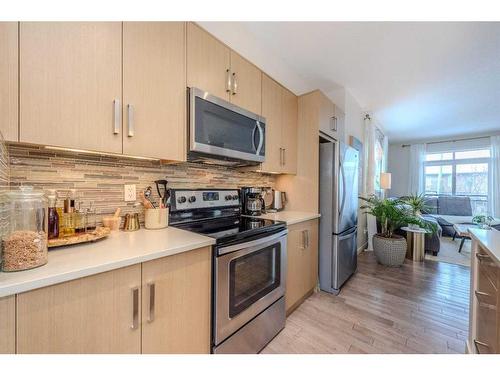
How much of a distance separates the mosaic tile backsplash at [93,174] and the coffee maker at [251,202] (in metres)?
0.51

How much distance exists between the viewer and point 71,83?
90cm

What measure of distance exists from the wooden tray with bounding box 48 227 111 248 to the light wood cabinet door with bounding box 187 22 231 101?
3.24 feet

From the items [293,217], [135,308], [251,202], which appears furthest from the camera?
[251,202]

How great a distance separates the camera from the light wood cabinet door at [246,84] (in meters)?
1.60

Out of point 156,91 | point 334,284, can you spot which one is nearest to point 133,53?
point 156,91

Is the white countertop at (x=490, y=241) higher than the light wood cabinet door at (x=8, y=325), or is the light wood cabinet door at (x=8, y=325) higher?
the white countertop at (x=490, y=241)

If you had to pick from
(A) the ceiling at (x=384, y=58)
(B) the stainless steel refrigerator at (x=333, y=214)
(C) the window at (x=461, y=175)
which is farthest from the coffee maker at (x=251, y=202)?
(C) the window at (x=461, y=175)

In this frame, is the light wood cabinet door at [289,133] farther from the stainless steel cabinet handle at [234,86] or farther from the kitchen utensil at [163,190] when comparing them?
the kitchen utensil at [163,190]

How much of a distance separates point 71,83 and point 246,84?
1.16m

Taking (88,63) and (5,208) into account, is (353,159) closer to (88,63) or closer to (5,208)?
(88,63)

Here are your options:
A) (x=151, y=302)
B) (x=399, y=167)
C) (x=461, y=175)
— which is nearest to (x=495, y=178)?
(x=461, y=175)

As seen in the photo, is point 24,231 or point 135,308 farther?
point 135,308

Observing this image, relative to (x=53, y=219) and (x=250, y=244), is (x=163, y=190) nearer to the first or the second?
(x=53, y=219)

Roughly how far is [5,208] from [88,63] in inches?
26.9
